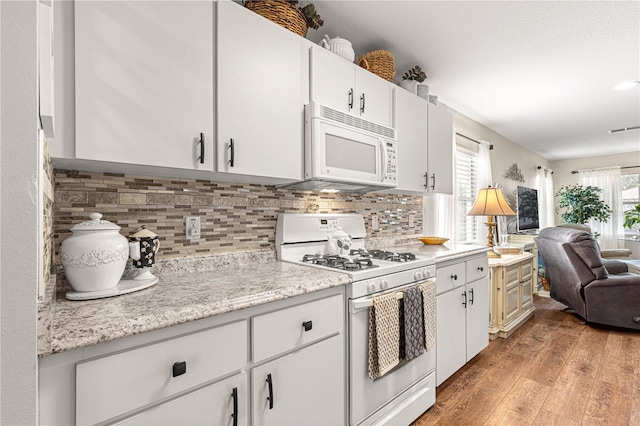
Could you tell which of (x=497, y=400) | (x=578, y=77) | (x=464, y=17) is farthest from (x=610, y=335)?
(x=464, y=17)

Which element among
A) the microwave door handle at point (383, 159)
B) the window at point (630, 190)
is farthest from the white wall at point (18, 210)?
the window at point (630, 190)

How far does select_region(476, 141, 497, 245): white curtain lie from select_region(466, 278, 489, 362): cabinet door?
1.67 metres

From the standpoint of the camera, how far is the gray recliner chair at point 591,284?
127 inches

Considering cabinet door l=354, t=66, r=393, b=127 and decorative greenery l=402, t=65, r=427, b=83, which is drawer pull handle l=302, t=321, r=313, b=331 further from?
decorative greenery l=402, t=65, r=427, b=83

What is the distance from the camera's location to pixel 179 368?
37.3 inches

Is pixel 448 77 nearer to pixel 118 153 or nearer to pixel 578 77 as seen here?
pixel 578 77

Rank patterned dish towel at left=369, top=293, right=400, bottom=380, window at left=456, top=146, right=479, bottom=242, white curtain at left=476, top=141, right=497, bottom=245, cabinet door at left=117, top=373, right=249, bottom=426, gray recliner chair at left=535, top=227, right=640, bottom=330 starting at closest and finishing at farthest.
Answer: cabinet door at left=117, top=373, right=249, bottom=426, patterned dish towel at left=369, top=293, right=400, bottom=380, gray recliner chair at left=535, top=227, right=640, bottom=330, window at left=456, top=146, right=479, bottom=242, white curtain at left=476, top=141, right=497, bottom=245

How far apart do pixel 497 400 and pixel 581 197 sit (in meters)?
6.28

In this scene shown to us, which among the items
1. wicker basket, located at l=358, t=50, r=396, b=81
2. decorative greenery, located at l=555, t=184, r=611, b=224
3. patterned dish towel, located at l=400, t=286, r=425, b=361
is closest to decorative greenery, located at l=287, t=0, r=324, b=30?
wicker basket, located at l=358, t=50, r=396, b=81

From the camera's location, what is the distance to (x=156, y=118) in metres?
1.23

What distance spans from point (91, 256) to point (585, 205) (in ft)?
26.9

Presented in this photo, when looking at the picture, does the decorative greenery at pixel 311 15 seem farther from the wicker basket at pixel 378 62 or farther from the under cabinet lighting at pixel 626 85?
the under cabinet lighting at pixel 626 85

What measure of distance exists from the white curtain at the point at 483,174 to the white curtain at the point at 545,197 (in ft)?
10.3

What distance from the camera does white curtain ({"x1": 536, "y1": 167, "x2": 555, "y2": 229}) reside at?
6.54 meters
